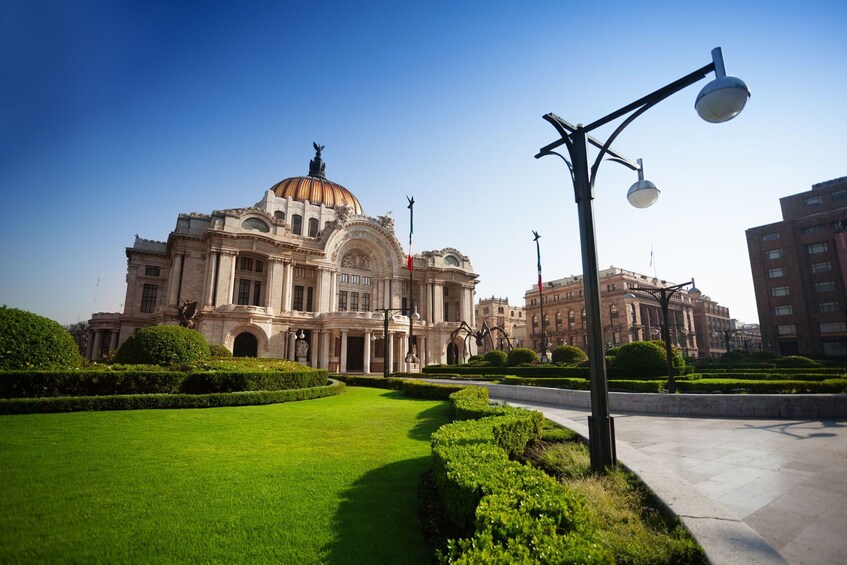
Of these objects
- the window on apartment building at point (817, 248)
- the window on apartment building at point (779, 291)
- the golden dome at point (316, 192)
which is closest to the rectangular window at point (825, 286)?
the window on apartment building at point (779, 291)

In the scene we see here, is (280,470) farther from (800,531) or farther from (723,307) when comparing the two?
(723,307)

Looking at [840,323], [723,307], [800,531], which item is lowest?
[800,531]

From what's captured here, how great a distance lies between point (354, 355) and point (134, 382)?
34.6 m

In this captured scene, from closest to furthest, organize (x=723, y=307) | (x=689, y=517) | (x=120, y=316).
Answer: (x=689, y=517) < (x=120, y=316) < (x=723, y=307)

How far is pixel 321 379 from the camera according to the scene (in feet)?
62.1

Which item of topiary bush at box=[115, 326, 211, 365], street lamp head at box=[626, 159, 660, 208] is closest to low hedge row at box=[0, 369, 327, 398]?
topiary bush at box=[115, 326, 211, 365]

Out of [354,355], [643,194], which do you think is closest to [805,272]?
[354,355]

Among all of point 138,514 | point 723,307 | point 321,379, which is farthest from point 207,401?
point 723,307

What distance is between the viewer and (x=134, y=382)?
1253cm

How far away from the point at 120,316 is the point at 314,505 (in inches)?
2013

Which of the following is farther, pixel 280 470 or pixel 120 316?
pixel 120 316

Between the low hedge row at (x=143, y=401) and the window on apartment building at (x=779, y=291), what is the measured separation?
64.8m

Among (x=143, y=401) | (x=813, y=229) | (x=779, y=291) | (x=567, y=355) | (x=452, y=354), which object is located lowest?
(x=143, y=401)

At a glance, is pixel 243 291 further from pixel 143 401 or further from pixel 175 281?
pixel 143 401
